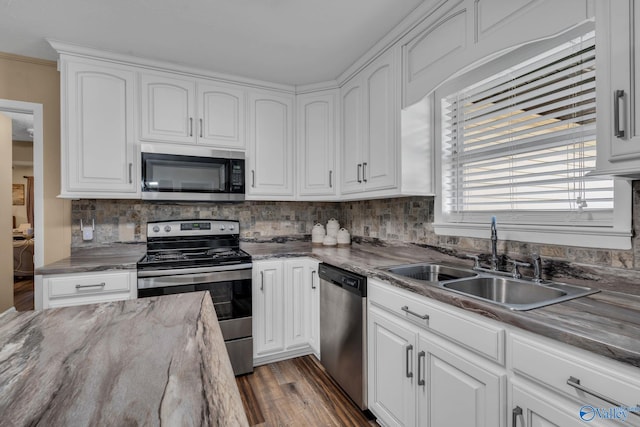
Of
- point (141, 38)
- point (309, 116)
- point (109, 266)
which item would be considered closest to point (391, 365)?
point (109, 266)

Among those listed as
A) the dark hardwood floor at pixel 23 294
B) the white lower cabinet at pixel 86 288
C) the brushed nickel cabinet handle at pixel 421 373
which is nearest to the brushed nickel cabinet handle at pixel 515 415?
the brushed nickel cabinet handle at pixel 421 373

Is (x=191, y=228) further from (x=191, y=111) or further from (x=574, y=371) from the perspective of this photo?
(x=574, y=371)

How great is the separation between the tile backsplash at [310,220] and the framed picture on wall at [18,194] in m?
5.63

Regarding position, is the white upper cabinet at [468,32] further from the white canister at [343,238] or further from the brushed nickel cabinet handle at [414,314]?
the white canister at [343,238]

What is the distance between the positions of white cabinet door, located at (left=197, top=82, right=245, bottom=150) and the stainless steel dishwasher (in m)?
1.35

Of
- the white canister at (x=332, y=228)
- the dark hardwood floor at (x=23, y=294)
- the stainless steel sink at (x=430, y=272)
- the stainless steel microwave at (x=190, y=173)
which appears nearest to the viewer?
the stainless steel sink at (x=430, y=272)

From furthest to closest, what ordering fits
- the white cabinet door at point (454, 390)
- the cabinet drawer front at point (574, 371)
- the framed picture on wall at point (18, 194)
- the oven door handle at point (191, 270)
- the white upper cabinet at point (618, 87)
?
the framed picture on wall at point (18, 194), the oven door handle at point (191, 270), the white cabinet door at point (454, 390), the white upper cabinet at point (618, 87), the cabinet drawer front at point (574, 371)

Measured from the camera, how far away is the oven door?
2119mm

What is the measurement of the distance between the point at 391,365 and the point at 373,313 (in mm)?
272

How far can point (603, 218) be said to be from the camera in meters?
1.30

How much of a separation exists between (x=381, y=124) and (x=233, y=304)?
1.69 metres

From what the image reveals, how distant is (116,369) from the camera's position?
0.61 meters

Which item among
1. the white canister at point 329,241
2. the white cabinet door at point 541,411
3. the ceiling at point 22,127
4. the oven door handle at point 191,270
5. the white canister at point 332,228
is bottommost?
the white cabinet door at point 541,411

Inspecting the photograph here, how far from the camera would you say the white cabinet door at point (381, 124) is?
6.77 feet
